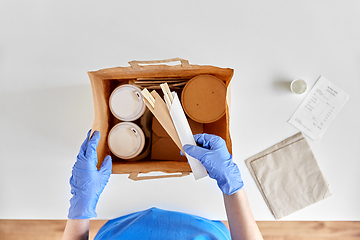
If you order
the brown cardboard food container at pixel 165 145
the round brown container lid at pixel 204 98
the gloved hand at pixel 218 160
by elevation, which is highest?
the round brown container lid at pixel 204 98

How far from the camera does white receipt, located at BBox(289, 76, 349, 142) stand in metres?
1.13

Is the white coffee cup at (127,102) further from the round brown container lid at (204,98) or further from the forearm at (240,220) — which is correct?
the forearm at (240,220)

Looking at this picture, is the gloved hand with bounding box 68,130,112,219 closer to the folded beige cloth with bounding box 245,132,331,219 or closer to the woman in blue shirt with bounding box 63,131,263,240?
the woman in blue shirt with bounding box 63,131,263,240

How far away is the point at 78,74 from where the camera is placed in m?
1.13

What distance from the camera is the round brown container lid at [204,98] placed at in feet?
3.23

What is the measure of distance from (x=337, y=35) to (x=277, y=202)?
77 centimetres

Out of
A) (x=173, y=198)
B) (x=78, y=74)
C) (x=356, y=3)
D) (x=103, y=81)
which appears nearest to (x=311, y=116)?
(x=356, y=3)

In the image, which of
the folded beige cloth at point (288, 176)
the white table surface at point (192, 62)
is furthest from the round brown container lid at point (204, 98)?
the folded beige cloth at point (288, 176)

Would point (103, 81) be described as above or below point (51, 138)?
above

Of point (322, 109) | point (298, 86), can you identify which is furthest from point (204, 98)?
Result: point (322, 109)

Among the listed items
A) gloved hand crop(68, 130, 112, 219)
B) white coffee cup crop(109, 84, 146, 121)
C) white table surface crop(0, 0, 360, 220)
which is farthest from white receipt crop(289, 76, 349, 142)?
gloved hand crop(68, 130, 112, 219)

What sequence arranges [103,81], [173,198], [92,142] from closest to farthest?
[92,142] → [103,81] → [173,198]

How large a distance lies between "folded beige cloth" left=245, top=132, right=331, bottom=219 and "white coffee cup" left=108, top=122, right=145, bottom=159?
475mm

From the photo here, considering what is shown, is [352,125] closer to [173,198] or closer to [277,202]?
[277,202]
